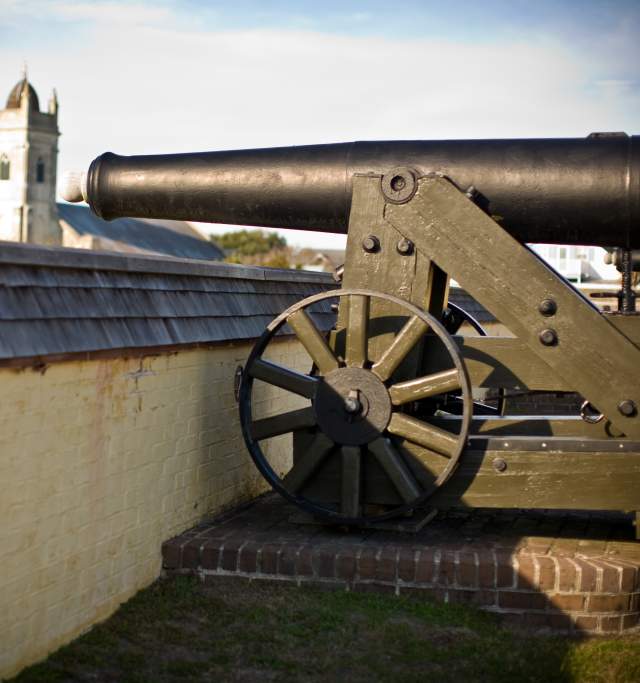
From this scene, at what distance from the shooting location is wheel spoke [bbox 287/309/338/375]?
220 inches

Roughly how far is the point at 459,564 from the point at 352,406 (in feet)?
3.11

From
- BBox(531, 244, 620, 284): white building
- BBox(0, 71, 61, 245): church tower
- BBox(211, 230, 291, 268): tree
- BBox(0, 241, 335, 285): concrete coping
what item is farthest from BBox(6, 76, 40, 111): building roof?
BBox(0, 241, 335, 285): concrete coping

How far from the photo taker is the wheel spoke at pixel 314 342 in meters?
5.58

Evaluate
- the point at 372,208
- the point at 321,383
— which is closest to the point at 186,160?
the point at 372,208

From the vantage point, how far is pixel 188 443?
575 cm

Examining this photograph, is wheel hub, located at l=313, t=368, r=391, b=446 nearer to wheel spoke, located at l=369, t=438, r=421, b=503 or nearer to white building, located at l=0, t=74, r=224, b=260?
wheel spoke, located at l=369, t=438, r=421, b=503

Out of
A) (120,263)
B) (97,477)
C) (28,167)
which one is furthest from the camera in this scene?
(28,167)

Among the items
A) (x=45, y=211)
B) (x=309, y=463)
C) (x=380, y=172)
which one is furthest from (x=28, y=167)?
(x=309, y=463)

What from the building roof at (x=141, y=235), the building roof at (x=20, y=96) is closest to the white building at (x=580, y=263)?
the building roof at (x=141, y=235)

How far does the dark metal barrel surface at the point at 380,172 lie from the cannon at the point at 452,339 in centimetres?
1

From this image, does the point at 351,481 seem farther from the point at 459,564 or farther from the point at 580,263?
the point at 580,263

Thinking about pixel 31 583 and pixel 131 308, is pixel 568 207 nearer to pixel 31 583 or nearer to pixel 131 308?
pixel 131 308

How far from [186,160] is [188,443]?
1651mm

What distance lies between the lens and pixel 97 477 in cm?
475
